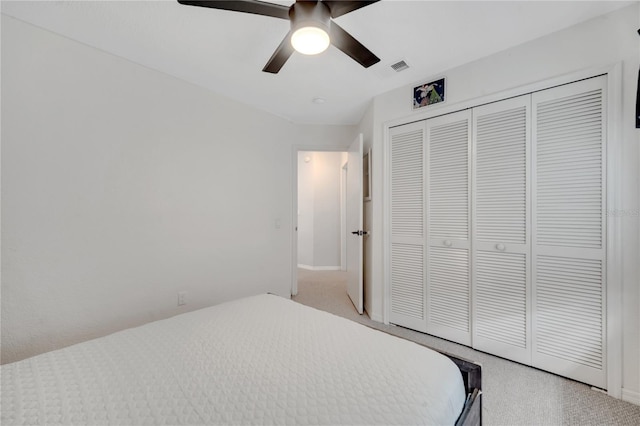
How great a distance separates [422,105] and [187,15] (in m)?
1.89

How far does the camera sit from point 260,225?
3.01 metres

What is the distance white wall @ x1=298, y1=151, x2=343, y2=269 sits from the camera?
525 centimetres

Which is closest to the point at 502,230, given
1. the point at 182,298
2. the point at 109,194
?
the point at 182,298

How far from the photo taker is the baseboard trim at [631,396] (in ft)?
4.90

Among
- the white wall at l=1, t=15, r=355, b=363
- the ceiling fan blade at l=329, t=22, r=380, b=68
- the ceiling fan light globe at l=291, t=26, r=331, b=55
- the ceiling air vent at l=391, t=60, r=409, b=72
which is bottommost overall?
the white wall at l=1, t=15, r=355, b=363

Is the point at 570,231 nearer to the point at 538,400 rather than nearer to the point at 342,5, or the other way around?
the point at 538,400

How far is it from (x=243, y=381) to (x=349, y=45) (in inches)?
64.2

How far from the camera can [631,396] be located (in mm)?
1510

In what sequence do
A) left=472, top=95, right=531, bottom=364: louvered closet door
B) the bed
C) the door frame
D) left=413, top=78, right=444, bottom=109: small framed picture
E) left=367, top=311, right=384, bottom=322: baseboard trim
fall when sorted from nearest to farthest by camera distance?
the bed < left=472, top=95, right=531, bottom=364: louvered closet door < left=413, top=78, right=444, bottom=109: small framed picture < left=367, top=311, right=384, bottom=322: baseboard trim < the door frame

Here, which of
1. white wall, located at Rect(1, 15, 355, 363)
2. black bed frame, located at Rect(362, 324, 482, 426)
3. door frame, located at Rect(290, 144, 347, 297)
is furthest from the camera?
door frame, located at Rect(290, 144, 347, 297)

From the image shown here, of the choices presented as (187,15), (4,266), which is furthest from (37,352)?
(187,15)

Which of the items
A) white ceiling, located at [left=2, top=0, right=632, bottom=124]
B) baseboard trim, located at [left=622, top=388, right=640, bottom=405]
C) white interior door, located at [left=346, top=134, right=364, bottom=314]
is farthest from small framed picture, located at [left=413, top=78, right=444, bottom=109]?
baseboard trim, located at [left=622, top=388, right=640, bottom=405]

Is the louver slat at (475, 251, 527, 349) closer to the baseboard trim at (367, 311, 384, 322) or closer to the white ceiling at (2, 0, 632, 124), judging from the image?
the baseboard trim at (367, 311, 384, 322)

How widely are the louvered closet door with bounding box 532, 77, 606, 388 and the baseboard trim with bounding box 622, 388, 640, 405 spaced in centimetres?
9
